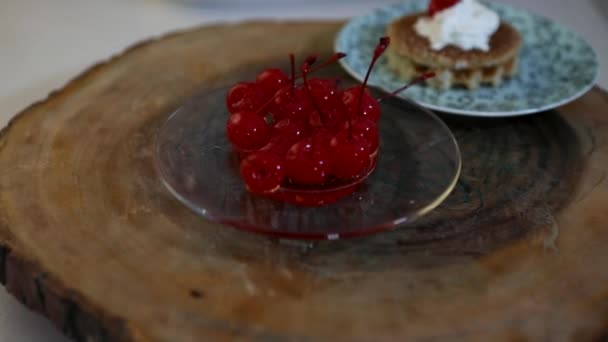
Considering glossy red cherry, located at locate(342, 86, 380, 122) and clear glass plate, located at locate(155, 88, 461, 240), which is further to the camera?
glossy red cherry, located at locate(342, 86, 380, 122)

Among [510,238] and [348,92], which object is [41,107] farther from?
[510,238]

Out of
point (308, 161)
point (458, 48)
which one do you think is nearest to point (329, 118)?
point (308, 161)

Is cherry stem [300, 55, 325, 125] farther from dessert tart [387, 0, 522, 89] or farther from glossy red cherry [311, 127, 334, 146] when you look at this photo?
dessert tart [387, 0, 522, 89]

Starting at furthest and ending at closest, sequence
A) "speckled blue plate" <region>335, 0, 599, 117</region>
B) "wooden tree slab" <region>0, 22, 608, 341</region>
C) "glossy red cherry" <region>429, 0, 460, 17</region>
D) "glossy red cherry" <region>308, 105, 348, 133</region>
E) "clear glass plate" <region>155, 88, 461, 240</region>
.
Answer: "glossy red cherry" <region>429, 0, 460, 17</region>, "speckled blue plate" <region>335, 0, 599, 117</region>, "glossy red cherry" <region>308, 105, 348, 133</region>, "clear glass plate" <region>155, 88, 461, 240</region>, "wooden tree slab" <region>0, 22, 608, 341</region>

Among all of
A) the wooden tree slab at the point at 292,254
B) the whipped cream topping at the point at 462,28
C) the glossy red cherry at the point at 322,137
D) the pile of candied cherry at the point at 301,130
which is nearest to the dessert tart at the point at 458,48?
the whipped cream topping at the point at 462,28

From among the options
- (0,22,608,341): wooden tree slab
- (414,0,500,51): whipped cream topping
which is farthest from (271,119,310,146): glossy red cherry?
(414,0,500,51): whipped cream topping

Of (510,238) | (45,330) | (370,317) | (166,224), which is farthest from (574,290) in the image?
(45,330)

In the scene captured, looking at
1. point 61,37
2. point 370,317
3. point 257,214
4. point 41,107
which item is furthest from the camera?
point 61,37
